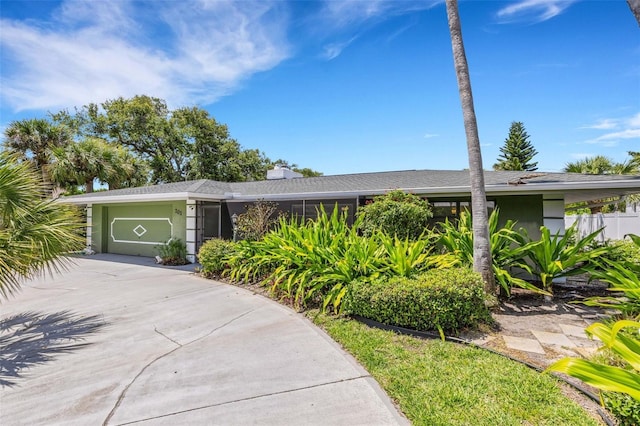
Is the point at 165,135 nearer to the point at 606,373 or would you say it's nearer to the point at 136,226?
the point at 136,226

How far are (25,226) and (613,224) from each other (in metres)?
20.1

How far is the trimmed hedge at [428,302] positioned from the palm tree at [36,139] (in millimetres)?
19445

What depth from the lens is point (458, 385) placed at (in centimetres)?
296

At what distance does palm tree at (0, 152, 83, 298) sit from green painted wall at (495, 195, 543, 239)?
1032cm

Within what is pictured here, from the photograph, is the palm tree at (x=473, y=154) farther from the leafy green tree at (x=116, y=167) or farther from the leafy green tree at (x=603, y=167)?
the leafy green tree at (x=603, y=167)

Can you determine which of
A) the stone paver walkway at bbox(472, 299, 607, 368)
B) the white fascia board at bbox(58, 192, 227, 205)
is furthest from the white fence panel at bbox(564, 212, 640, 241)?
the white fascia board at bbox(58, 192, 227, 205)

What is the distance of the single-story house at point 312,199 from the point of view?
8133mm

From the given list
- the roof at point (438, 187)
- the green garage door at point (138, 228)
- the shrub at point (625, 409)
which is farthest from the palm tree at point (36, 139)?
the shrub at point (625, 409)

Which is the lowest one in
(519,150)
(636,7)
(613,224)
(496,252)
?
(496,252)

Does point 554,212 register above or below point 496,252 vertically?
above

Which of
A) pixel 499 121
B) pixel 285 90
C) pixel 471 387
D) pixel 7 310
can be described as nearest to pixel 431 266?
pixel 471 387

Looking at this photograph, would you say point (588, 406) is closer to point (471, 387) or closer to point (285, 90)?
point (471, 387)

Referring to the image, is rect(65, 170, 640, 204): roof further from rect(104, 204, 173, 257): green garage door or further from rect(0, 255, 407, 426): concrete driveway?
rect(0, 255, 407, 426): concrete driveway

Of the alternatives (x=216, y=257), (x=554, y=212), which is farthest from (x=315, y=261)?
(x=554, y=212)
